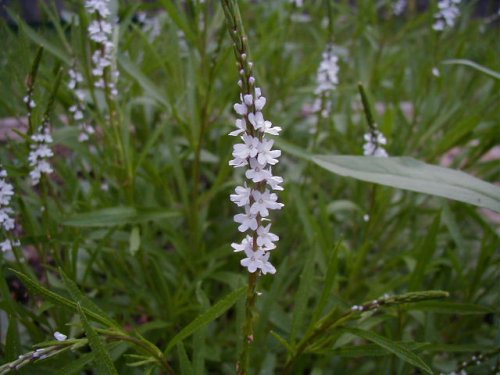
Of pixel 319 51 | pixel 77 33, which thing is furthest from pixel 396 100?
pixel 77 33

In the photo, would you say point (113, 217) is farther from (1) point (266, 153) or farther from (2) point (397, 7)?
(2) point (397, 7)

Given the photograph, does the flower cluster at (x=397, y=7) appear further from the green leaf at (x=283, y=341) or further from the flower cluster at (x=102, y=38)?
the green leaf at (x=283, y=341)

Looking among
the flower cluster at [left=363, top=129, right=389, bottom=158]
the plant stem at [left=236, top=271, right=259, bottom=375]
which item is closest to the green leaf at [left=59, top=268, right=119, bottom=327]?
the plant stem at [left=236, top=271, right=259, bottom=375]

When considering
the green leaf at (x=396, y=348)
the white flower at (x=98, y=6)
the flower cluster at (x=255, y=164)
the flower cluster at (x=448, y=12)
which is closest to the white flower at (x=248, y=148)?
the flower cluster at (x=255, y=164)

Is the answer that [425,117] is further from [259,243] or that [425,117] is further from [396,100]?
[259,243]

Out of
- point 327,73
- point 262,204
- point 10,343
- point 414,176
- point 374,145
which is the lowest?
point 10,343

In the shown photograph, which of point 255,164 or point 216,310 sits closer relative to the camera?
point 255,164

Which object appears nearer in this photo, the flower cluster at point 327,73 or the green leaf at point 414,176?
the green leaf at point 414,176

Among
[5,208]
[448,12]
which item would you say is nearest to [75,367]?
[5,208]

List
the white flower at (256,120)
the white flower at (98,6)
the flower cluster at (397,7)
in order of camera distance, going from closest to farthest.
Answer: the white flower at (256,120)
the white flower at (98,6)
the flower cluster at (397,7)
